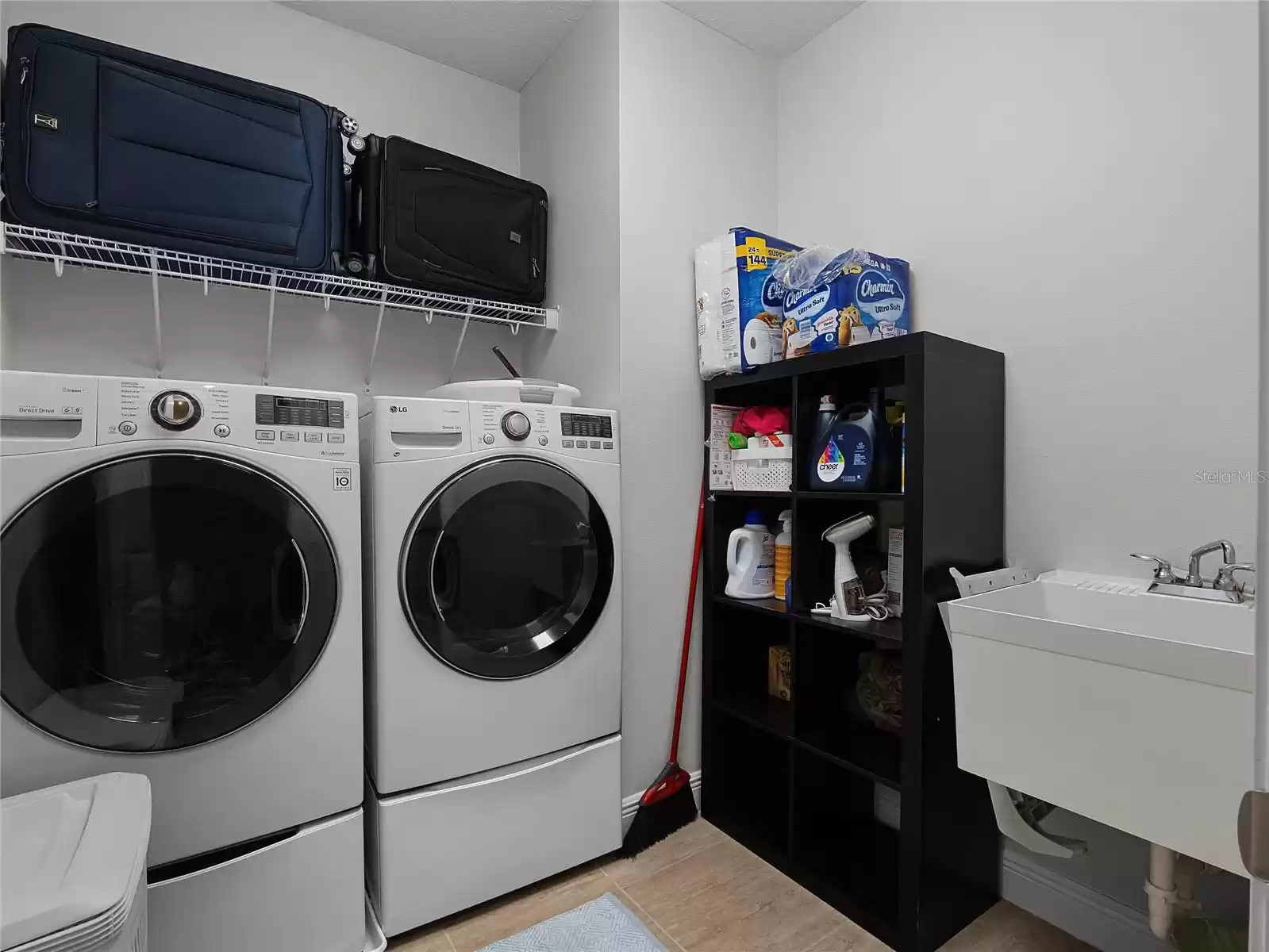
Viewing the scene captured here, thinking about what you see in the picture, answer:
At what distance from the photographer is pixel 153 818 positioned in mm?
1208

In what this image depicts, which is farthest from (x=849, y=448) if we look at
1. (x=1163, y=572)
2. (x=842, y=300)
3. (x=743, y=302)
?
(x=1163, y=572)

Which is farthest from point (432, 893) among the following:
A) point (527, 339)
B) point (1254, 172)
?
point (1254, 172)

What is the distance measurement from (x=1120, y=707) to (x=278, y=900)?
162 centimetres

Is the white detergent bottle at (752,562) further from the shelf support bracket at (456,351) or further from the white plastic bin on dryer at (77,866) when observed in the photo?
the white plastic bin on dryer at (77,866)

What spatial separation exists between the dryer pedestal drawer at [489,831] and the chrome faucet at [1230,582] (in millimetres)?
1374

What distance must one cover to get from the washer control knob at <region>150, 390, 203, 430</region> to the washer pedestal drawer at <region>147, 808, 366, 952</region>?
86cm

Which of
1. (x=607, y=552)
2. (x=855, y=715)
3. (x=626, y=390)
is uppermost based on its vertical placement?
(x=626, y=390)

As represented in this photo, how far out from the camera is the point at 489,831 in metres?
1.56

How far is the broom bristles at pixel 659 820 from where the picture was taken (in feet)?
5.82

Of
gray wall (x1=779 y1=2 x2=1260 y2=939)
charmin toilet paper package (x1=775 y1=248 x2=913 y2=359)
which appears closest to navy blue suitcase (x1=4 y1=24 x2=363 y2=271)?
charmin toilet paper package (x1=775 y1=248 x2=913 y2=359)

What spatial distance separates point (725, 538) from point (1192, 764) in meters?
1.19

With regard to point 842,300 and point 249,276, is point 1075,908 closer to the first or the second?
point 842,300

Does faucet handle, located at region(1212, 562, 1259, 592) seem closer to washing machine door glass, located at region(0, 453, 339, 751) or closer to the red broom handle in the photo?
the red broom handle

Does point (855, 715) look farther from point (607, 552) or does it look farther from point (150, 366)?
point (150, 366)
